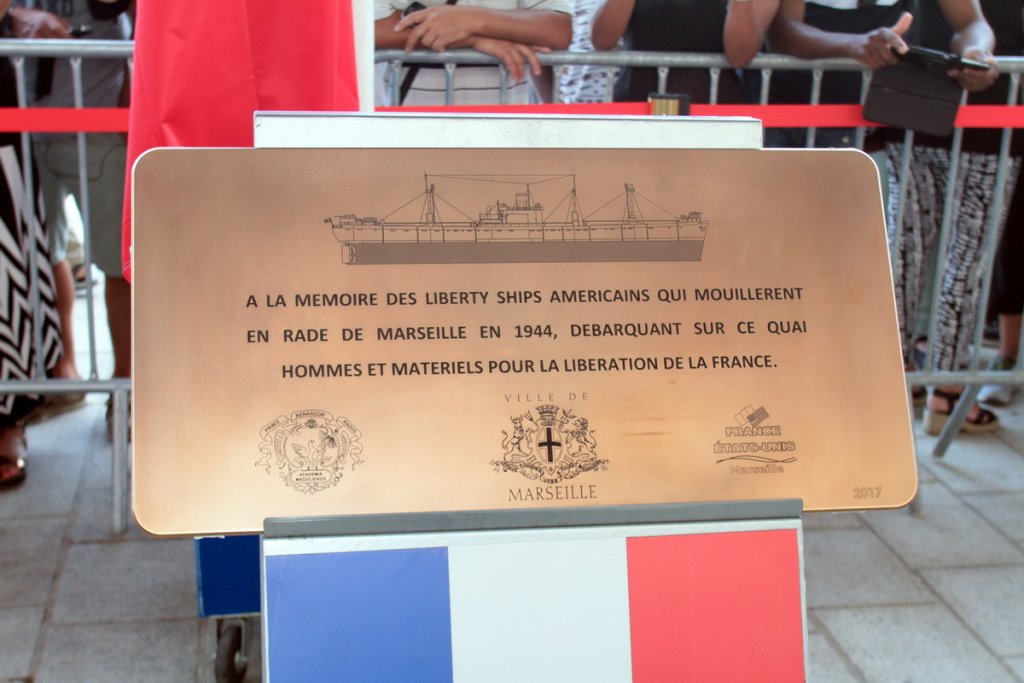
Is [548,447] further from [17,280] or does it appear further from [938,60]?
[17,280]

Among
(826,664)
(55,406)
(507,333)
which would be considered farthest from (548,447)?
(55,406)

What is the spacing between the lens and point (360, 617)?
4.93ft

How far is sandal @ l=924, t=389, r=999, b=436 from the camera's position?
4.01 m

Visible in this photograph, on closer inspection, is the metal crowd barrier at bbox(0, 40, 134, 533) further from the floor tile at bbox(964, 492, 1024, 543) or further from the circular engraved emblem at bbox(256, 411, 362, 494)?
the floor tile at bbox(964, 492, 1024, 543)

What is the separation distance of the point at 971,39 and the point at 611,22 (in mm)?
1183

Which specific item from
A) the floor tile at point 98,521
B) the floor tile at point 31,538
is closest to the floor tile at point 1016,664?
the floor tile at point 98,521

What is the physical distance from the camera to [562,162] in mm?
1688

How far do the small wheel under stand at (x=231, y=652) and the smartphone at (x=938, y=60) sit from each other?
250 centimetres

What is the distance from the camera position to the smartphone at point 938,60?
3.18 metres

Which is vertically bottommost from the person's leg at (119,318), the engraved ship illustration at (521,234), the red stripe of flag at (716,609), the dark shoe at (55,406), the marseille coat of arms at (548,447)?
the dark shoe at (55,406)

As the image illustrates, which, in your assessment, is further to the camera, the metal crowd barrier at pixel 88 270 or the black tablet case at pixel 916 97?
the black tablet case at pixel 916 97

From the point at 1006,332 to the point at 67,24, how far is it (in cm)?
370

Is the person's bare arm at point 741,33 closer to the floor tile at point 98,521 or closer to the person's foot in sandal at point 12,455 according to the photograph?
the floor tile at point 98,521

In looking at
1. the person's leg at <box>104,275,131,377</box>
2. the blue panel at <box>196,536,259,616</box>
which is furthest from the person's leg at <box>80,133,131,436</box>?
the blue panel at <box>196,536,259,616</box>
